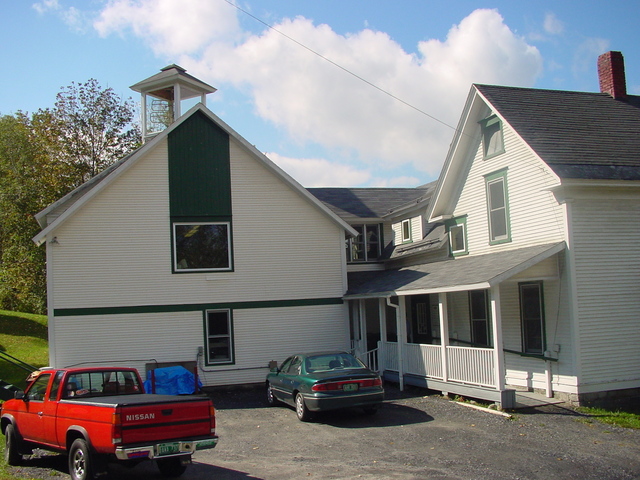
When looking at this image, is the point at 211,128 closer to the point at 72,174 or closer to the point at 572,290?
the point at 572,290

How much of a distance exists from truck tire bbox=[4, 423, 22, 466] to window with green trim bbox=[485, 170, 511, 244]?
1244 cm

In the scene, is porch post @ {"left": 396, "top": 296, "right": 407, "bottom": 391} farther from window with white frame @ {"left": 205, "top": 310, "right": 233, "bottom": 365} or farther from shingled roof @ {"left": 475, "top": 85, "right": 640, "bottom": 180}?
shingled roof @ {"left": 475, "top": 85, "right": 640, "bottom": 180}

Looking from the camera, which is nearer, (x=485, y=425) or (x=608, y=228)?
(x=485, y=425)

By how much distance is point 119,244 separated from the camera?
19047 millimetres

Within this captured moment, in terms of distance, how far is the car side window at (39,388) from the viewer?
10.1 meters

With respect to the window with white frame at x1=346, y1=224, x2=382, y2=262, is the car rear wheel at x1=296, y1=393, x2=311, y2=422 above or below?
below

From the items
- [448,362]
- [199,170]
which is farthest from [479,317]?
[199,170]

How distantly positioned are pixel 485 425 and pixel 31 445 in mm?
8301

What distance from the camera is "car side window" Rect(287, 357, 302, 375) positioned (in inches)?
576

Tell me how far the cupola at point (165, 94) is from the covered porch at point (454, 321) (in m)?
9.23

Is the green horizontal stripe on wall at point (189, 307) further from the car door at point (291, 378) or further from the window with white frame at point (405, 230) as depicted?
the car door at point (291, 378)

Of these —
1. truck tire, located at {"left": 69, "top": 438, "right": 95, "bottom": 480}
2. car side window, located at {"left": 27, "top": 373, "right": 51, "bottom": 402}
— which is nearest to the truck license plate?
truck tire, located at {"left": 69, "top": 438, "right": 95, "bottom": 480}

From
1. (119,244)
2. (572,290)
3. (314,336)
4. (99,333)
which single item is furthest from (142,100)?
(572,290)

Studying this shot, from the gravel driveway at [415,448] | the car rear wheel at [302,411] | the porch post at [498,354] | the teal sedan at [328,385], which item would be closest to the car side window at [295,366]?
the teal sedan at [328,385]
